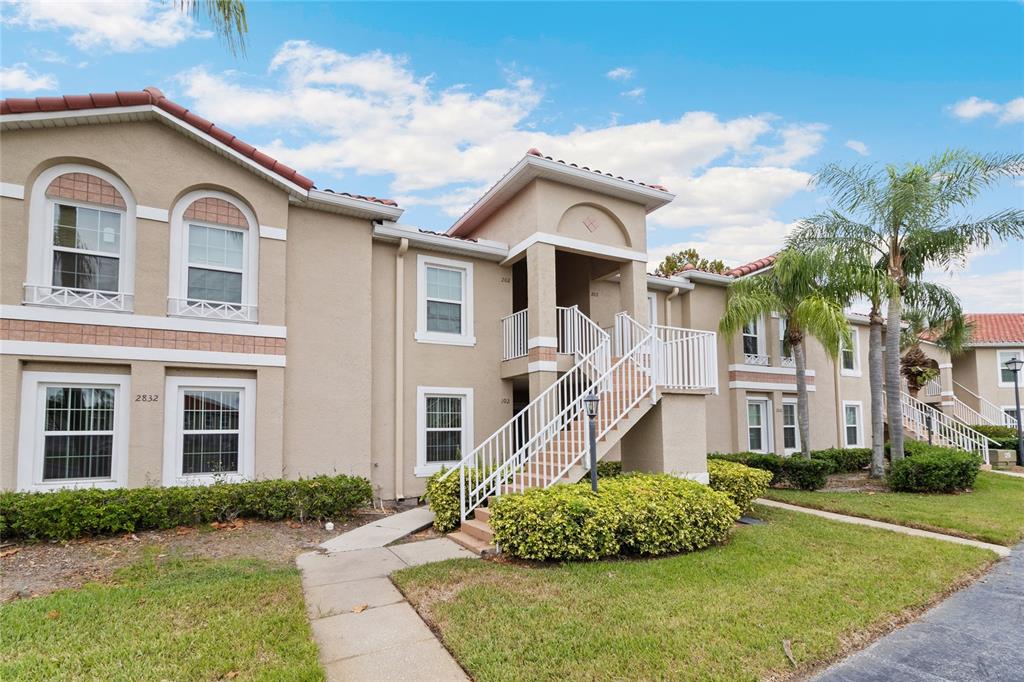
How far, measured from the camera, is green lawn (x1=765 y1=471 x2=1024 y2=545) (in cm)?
820

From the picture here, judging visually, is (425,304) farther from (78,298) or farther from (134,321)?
(78,298)

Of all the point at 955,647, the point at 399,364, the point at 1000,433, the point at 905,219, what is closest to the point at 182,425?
the point at 399,364

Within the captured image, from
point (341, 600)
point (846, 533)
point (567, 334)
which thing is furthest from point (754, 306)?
point (341, 600)

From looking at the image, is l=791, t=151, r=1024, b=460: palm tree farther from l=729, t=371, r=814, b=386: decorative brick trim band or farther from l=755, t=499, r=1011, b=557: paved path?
l=755, t=499, r=1011, b=557: paved path

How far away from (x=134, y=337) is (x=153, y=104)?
144 inches

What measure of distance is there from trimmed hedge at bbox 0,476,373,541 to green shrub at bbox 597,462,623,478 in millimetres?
4280

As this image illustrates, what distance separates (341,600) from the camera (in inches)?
214

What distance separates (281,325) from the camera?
951 cm

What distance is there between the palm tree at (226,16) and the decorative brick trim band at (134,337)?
540 cm

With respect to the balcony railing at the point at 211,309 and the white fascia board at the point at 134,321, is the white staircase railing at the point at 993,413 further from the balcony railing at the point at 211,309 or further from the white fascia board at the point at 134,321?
the balcony railing at the point at 211,309

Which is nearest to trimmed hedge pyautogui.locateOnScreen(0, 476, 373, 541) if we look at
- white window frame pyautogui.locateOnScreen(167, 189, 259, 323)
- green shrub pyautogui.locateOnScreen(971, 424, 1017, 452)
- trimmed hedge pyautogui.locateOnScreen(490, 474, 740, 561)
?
white window frame pyautogui.locateOnScreen(167, 189, 259, 323)

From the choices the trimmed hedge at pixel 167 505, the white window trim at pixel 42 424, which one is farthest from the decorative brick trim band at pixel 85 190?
the trimmed hedge at pixel 167 505

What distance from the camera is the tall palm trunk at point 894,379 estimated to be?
12898 millimetres

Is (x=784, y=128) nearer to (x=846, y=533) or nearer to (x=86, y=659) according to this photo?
(x=846, y=533)
